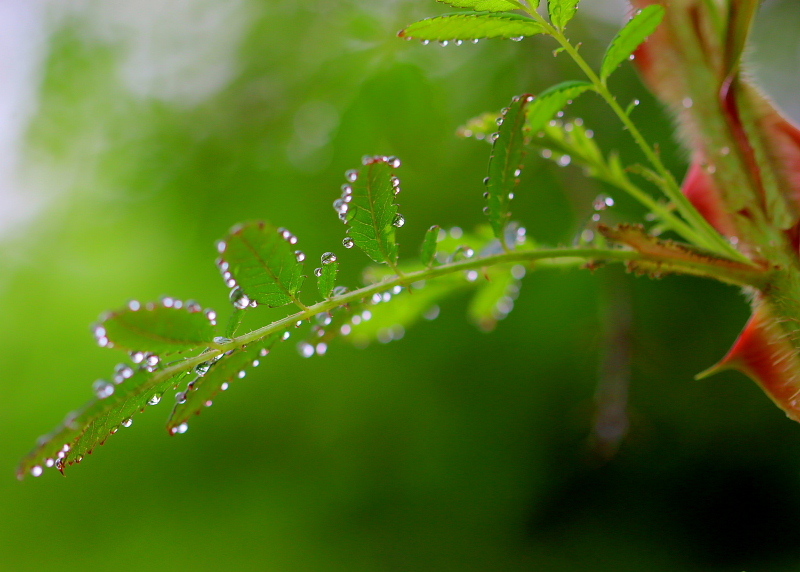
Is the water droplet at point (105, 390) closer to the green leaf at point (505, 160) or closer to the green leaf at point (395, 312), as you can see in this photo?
the green leaf at point (505, 160)

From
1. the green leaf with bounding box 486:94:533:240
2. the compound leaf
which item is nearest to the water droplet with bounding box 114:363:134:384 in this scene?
the green leaf with bounding box 486:94:533:240

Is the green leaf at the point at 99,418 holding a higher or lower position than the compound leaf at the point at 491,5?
lower

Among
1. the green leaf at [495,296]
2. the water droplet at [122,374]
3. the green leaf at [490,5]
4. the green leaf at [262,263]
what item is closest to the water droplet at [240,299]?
the green leaf at [262,263]

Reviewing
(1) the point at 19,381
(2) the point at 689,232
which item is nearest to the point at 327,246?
(1) the point at 19,381

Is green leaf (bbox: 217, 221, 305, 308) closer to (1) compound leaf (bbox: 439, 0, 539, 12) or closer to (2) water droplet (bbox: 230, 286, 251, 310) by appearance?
(2) water droplet (bbox: 230, 286, 251, 310)

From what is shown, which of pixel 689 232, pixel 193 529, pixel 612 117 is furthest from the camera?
pixel 193 529

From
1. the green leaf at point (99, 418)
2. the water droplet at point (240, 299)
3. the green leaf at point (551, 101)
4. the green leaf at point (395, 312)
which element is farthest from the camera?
the green leaf at point (395, 312)

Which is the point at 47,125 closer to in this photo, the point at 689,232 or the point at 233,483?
the point at 233,483
